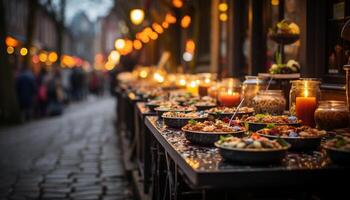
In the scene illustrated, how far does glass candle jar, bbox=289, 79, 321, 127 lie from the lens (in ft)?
16.9

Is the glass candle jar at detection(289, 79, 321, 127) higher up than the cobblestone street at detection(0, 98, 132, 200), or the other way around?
the glass candle jar at detection(289, 79, 321, 127)

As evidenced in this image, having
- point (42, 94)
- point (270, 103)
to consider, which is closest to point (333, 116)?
point (270, 103)

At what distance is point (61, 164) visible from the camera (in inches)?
440

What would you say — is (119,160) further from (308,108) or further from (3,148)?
(308,108)

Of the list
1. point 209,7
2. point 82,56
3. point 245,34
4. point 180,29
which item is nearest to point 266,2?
point 245,34

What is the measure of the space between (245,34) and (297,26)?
13.1 feet

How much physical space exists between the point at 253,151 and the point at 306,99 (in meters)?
2.06

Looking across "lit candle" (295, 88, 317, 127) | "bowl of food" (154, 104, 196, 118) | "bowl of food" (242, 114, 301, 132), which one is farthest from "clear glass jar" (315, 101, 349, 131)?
"bowl of food" (154, 104, 196, 118)

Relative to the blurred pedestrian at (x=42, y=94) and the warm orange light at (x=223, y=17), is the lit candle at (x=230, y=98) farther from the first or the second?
the blurred pedestrian at (x=42, y=94)

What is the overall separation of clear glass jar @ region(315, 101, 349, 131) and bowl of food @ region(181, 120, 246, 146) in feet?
2.92

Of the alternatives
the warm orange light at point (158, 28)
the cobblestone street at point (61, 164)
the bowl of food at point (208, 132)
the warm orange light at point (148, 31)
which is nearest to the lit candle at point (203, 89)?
the cobblestone street at point (61, 164)

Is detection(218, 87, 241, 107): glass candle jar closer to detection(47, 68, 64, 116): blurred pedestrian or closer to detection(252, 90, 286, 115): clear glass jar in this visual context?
detection(252, 90, 286, 115): clear glass jar

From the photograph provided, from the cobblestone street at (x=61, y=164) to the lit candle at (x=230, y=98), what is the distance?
7.80 feet

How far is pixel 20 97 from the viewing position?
21.9 metres
